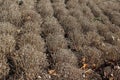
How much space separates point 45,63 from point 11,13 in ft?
6.97

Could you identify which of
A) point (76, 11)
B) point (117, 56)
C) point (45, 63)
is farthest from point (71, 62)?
point (76, 11)

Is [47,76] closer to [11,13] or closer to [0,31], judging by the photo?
[0,31]

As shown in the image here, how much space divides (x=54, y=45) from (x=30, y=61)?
1037 mm

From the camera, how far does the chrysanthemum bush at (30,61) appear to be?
13.4 ft

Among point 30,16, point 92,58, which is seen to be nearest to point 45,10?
point 30,16

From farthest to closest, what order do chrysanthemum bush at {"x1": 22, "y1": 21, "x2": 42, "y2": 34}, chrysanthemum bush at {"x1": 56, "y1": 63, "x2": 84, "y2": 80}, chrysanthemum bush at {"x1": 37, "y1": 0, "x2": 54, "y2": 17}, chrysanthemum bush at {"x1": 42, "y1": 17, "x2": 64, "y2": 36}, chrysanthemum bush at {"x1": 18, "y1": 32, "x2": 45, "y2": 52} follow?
chrysanthemum bush at {"x1": 37, "y1": 0, "x2": 54, "y2": 17}
chrysanthemum bush at {"x1": 42, "y1": 17, "x2": 64, "y2": 36}
chrysanthemum bush at {"x1": 22, "y1": 21, "x2": 42, "y2": 34}
chrysanthemum bush at {"x1": 18, "y1": 32, "x2": 45, "y2": 52}
chrysanthemum bush at {"x1": 56, "y1": 63, "x2": 84, "y2": 80}

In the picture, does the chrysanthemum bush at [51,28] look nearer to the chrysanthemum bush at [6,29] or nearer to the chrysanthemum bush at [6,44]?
the chrysanthemum bush at [6,29]

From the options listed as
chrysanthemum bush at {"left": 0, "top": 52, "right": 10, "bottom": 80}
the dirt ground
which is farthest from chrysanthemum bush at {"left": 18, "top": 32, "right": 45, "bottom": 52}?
chrysanthemum bush at {"left": 0, "top": 52, "right": 10, "bottom": 80}

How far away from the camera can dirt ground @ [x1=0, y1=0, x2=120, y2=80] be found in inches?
166

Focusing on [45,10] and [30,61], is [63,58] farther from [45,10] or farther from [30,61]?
[45,10]

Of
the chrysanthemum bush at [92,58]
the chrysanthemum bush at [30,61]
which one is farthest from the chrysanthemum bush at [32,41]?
the chrysanthemum bush at [92,58]

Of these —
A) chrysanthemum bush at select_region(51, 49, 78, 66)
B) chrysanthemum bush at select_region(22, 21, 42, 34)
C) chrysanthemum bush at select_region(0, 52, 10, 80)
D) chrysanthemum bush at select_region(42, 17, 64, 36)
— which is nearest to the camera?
chrysanthemum bush at select_region(0, 52, 10, 80)

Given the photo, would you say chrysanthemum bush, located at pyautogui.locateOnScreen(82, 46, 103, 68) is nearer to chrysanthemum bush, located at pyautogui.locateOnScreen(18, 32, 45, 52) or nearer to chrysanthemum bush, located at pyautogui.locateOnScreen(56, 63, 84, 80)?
chrysanthemum bush, located at pyautogui.locateOnScreen(56, 63, 84, 80)

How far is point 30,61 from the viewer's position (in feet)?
13.8
